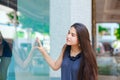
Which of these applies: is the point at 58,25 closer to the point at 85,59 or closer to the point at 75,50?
the point at 75,50

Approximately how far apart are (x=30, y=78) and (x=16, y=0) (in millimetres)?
1272

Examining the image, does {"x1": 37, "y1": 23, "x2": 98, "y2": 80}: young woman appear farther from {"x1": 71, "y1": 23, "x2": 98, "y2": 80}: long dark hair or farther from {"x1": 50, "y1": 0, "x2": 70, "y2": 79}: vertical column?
{"x1": 50, "y1": 0, "x2": 70, "y2": 79}: vertical column

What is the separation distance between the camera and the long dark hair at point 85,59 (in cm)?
328

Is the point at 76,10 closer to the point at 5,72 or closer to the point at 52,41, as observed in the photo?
the point at 52,41

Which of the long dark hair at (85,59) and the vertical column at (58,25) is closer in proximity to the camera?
the long dark hair at (85,59)

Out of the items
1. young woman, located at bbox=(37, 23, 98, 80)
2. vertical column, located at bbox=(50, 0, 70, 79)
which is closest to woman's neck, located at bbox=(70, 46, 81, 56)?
young woman, located at bbox=(37, 23, 98, 80)

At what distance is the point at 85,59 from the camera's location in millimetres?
3293

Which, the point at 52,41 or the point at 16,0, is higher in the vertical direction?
the point at 16,0

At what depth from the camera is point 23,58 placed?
200 inches

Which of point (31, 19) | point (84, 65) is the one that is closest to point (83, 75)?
point (84, 65)

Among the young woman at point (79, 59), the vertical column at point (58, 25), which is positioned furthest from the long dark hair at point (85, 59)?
the vertical column at point (58, 25)

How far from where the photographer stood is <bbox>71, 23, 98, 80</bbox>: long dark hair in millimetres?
3275

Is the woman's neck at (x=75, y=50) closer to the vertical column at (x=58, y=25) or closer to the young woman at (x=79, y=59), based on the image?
the young woman at (x=79, y=59)

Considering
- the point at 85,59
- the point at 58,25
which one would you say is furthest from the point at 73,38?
the point at 58,25
